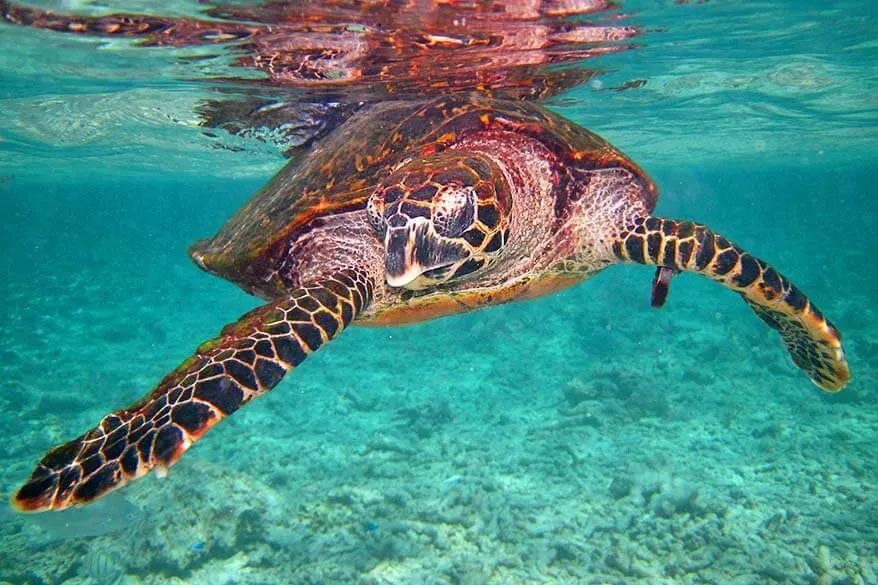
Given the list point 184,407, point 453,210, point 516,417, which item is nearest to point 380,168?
point 453,210

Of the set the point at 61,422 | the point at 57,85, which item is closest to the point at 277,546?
the point at 61,422

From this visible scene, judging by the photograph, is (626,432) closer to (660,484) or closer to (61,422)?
(660,484)

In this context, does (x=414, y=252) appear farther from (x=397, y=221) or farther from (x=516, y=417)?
(x=516, y=417)

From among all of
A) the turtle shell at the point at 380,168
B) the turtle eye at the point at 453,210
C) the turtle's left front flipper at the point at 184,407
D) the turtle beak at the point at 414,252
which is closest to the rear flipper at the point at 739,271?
the turtle shell at the point at 380,168

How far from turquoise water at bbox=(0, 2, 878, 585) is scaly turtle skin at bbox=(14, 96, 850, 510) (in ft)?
13.7

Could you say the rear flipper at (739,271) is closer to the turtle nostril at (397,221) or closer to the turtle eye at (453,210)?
the turtle eye at (453,210)

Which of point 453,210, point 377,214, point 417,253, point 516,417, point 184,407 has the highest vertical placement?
point 453,210

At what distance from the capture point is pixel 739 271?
4648 millimetres

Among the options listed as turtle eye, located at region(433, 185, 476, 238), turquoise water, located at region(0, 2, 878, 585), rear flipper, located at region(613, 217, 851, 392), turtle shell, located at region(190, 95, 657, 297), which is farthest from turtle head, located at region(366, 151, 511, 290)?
turquoise water, located at region(0, 2, 878, 585)

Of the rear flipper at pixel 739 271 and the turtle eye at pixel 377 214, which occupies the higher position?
the turtle eye at pixel 377 214

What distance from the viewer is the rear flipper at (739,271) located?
466 centimetres

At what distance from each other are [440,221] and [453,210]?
142 millimetres

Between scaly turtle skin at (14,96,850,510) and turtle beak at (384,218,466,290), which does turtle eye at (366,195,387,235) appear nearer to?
scaly turtle skin at (14,96,850,510)

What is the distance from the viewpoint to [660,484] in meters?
9.41
